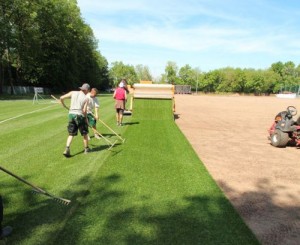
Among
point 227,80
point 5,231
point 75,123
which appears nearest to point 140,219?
point 5,231

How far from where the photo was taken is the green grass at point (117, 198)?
183 inches

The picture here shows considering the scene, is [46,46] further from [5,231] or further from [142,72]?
[142,72]

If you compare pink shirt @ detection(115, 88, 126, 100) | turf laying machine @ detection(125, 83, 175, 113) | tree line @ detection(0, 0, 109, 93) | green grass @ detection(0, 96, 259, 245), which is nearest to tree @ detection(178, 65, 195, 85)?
tree line @ detection(0, 0, 109, 93)

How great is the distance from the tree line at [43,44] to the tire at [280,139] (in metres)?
36.3

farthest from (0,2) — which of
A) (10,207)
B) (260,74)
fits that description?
(260,74)

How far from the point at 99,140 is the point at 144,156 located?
2920 mm

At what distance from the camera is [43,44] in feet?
184

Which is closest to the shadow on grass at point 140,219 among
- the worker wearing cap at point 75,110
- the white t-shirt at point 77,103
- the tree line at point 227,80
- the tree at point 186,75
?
the worker wearing cap at point 75,110

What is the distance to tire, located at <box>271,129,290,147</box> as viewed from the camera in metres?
11.1

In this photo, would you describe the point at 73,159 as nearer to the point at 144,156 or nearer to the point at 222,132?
the point at 144,156

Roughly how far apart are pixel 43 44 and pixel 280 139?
5150 centimetres

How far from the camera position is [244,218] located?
5.39m

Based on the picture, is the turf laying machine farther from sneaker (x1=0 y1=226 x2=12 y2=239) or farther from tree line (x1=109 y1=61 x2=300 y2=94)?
tree line (x1=109 y1=61 x2=300 y2=94)

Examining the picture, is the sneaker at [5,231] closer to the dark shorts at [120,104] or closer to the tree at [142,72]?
the dark shorts at [120,104]
